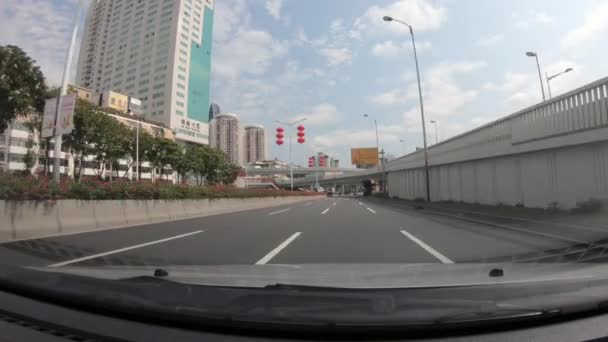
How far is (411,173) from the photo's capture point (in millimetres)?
36188

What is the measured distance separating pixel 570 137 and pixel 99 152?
4189 cm

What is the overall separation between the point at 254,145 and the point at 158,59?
40.7 meters

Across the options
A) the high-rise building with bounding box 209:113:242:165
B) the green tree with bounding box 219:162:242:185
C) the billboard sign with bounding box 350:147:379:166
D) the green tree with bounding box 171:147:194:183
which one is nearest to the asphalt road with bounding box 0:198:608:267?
the billboard sign with bounding box 350:147:379:166

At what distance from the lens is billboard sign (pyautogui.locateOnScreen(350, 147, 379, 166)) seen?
54.1 m

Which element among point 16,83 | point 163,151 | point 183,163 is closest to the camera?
point 16,83

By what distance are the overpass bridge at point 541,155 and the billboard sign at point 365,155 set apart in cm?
2920

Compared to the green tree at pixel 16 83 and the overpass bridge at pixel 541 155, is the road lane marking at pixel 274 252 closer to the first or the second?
the overpass bridge at pixel 541 155

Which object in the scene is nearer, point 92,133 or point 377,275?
point 377,275

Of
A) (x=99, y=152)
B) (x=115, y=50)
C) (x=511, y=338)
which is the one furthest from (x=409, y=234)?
(x=115, y=50)

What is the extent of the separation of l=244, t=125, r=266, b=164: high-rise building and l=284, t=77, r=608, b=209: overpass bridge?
196 feet

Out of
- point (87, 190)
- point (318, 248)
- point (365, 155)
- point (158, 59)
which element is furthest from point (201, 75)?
point (318, 248)

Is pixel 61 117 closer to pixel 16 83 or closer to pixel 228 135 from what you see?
pixel 16 83

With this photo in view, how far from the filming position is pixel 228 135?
317 feet

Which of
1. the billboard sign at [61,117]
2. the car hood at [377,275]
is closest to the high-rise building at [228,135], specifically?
the billboard sign at [61,117]
